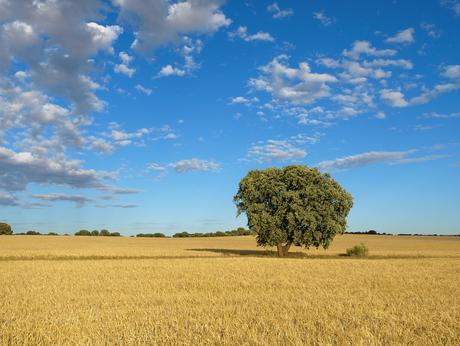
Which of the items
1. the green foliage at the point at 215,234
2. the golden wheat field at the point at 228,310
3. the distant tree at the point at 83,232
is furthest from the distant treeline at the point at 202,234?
the golden wheat field at the point at 228,310

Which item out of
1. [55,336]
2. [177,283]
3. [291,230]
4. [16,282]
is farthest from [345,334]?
[291,230]

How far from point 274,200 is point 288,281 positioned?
102 feet

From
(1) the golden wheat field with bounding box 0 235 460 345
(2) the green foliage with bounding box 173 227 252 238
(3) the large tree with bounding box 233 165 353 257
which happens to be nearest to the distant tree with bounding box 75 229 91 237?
(2) the green foliage with bounding box 173 227 252 238

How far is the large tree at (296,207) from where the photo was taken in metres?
Result: 54.4

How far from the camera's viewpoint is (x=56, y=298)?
62.1 ft

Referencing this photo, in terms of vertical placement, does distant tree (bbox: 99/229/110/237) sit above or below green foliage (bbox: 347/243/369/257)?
above

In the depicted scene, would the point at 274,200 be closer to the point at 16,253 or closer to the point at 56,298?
the point at 16,253

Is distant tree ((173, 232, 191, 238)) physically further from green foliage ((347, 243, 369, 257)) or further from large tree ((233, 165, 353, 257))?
large tree ((233, 165, 353, 257))

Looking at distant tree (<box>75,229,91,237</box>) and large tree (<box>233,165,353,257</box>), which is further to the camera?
distant tree (<box>75,229,91,237</box>)

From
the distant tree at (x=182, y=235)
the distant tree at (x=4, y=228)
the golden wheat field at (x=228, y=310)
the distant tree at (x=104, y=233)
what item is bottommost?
the golden wheat field at (x=228, y=310)

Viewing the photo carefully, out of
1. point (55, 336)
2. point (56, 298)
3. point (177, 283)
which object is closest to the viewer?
point (55, 336)

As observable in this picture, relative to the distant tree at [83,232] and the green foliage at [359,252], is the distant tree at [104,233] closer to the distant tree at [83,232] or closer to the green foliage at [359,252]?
Result: the distant tree at [83,232]

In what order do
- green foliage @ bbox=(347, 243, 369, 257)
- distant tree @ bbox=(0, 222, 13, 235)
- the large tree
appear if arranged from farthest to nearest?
distant tree @ bbox=(0, 222, 13, 235)
green foliage @ bbox=(347, 243, 369, 257)
the large tree

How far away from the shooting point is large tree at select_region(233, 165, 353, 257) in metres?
54.4
